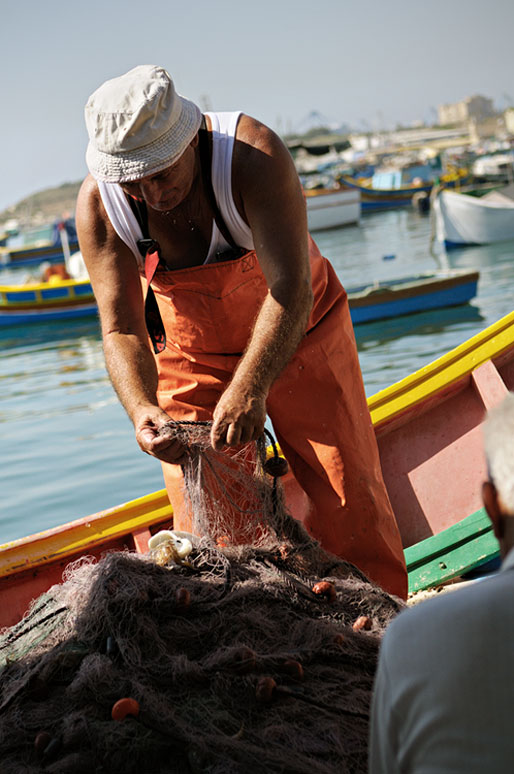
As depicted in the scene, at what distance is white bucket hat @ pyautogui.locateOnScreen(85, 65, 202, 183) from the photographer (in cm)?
275

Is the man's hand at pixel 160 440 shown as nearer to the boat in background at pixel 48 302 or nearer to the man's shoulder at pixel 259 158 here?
the man's shoulder at pixel 259 158

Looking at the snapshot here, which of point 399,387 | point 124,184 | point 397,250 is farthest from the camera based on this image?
point 397,250

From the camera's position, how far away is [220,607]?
96.1 inches

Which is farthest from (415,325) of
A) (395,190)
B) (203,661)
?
(395,190)

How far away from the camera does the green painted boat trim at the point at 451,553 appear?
4023 mm

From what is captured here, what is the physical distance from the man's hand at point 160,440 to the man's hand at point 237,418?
0.16 metres

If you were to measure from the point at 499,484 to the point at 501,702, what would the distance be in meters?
0.36

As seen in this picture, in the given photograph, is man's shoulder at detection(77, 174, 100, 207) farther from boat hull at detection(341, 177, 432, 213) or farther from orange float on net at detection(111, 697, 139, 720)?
boat hull at detection(341, 177, 432, 213)

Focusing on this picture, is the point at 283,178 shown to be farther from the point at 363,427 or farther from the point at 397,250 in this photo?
Result: the point at 397,250

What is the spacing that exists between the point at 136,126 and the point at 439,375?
259 centimetres

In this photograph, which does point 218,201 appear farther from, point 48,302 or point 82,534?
point 48,302

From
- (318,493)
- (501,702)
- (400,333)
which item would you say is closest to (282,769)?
(501,702)

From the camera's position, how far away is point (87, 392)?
14.2 m

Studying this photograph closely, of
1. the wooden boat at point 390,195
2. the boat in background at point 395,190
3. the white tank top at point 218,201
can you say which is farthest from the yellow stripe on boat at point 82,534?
the wooden boat at point 390,195
